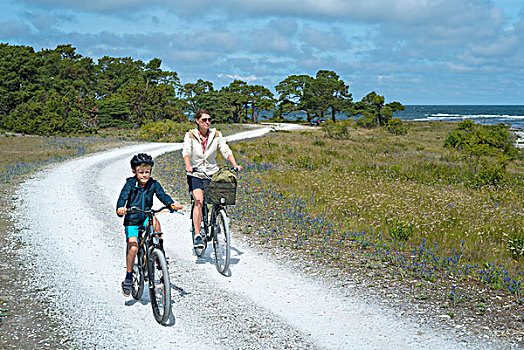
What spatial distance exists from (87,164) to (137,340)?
54.6ft

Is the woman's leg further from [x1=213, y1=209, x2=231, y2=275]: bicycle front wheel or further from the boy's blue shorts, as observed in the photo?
the boy's blue shorts

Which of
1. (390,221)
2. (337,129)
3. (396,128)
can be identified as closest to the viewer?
(390,221)

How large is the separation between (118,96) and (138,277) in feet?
198

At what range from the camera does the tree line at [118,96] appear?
144ft

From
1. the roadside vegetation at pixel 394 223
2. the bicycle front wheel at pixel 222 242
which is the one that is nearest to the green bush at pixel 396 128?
the roadside vegetation at pixel 394 223

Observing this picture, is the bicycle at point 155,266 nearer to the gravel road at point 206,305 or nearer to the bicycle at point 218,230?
the gravel road at point 206,305

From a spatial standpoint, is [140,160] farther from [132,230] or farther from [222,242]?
[222,242]

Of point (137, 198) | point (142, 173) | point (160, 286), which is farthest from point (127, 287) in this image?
point (142, 173)

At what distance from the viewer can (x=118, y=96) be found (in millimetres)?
61312

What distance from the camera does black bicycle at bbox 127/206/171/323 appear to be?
4.88m

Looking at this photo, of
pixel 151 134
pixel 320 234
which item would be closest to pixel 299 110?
pixel 151 134

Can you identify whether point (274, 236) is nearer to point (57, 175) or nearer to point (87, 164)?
point (57, 175)

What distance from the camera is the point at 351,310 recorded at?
559 cm

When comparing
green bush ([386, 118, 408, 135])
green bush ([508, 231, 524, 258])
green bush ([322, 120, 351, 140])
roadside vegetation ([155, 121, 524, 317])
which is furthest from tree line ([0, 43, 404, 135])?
green bush ([508, 231, 524, 258])
